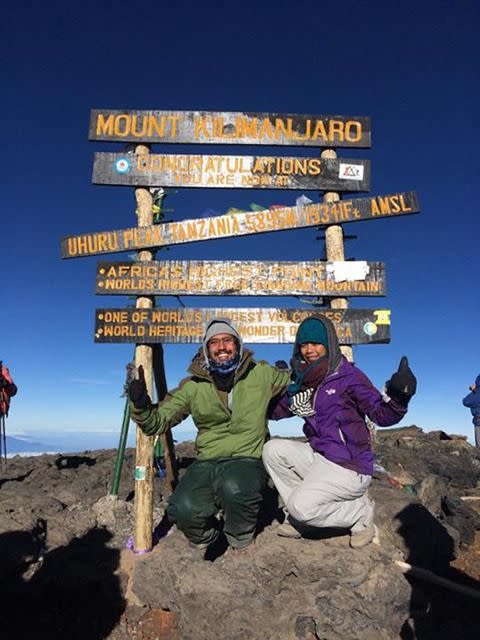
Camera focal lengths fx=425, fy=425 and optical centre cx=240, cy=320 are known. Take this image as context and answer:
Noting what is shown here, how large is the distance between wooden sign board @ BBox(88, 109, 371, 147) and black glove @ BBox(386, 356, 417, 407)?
4.06 m

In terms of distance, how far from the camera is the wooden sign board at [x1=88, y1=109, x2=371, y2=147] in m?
6.24

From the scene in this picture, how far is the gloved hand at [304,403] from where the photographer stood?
4148mm

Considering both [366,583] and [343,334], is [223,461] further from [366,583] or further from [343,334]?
[343,334]

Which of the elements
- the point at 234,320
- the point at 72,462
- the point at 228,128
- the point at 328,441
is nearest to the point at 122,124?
the point at 228,128

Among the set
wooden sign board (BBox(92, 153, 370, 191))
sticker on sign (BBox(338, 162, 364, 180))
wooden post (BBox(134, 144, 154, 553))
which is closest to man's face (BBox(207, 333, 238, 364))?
wooden post (BBox(134, 144, 154, 553))

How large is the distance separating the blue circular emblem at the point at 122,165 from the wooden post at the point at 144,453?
0.73 feet

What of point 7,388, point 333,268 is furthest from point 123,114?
point 7,388

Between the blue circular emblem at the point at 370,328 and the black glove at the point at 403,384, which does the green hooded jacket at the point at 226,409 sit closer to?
the black glove at the point at 403,384

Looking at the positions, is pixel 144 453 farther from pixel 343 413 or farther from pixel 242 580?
pixel 343 413

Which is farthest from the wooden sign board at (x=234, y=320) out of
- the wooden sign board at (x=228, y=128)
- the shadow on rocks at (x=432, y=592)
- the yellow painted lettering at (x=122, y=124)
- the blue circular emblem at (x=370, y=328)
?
the yellow painted lettering at (x=122, y=124)

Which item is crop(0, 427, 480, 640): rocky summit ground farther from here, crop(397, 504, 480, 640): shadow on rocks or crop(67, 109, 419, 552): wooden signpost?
crop(67, 109, 419, 552): wooden signpost

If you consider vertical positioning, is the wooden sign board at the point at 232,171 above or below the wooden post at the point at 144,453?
above

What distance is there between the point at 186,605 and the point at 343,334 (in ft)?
12.0

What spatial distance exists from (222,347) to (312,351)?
922 millimetres
